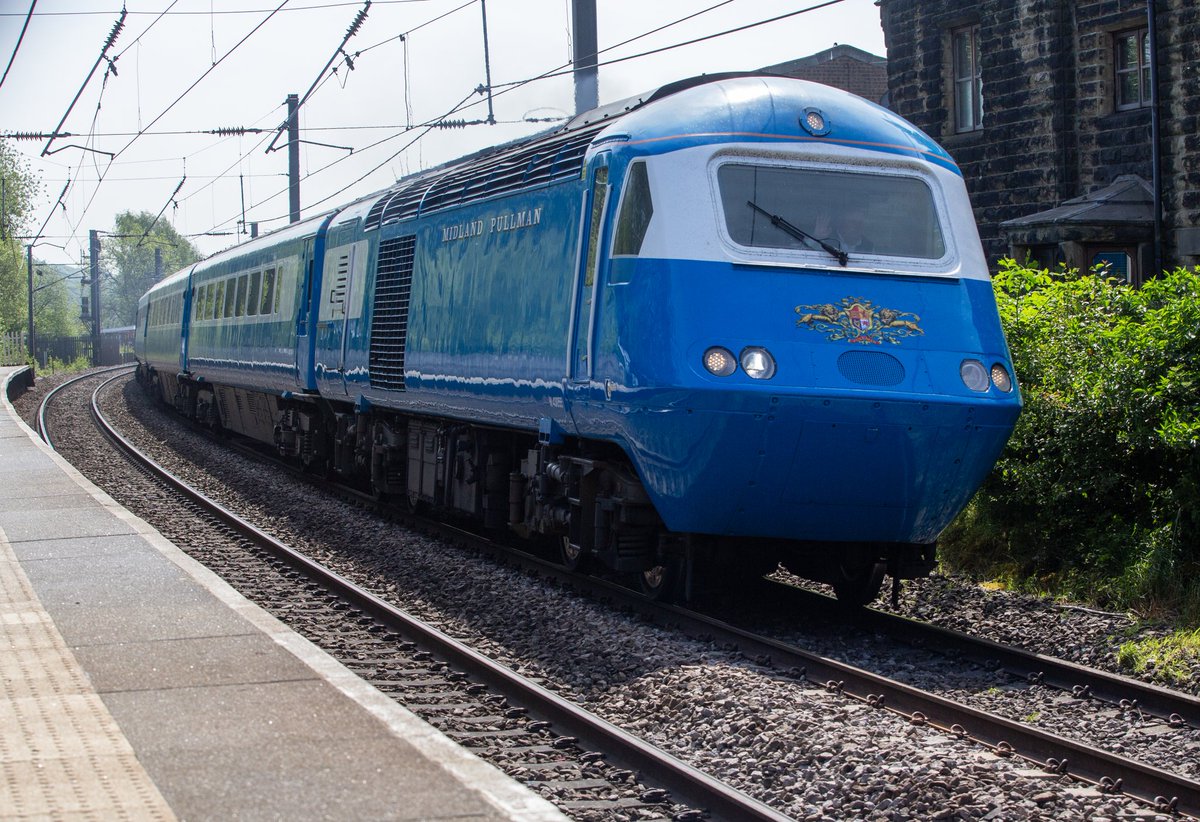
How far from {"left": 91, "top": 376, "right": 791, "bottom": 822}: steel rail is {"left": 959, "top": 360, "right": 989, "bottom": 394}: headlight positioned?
3.05 metres

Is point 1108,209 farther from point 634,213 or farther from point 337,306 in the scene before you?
point 634,213

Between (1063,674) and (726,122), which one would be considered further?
(726,122)

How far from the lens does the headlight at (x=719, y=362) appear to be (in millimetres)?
7656

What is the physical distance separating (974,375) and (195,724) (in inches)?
185

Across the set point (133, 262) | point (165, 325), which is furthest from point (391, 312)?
point (133, 262)

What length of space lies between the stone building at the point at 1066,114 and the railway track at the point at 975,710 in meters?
10.5

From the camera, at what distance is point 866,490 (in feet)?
26.2

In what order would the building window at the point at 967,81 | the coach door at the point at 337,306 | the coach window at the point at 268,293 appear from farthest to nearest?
the building window at the point at 967,81, the coach window at the point at 268,293, the coach door at the point at 337,306

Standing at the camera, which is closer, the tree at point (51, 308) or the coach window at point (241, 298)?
the coach window at point (241, 298)

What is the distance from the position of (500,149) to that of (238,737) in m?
7.34

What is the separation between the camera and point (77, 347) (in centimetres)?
8106

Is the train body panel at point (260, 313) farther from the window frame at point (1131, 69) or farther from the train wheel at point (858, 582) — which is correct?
the window frame at point (1131, 69)

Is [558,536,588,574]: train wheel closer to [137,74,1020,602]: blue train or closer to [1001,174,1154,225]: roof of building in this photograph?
[137,74,1020,602]: blue train

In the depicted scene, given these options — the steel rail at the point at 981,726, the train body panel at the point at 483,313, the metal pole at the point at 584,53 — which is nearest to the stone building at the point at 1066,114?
the metal pole at the point at 584,53
